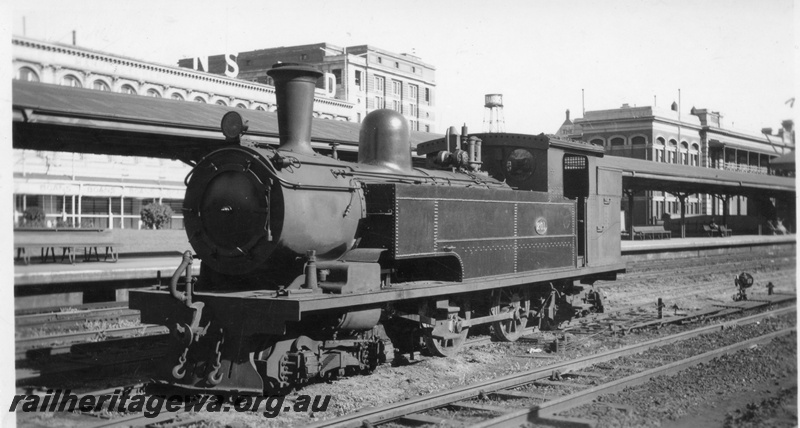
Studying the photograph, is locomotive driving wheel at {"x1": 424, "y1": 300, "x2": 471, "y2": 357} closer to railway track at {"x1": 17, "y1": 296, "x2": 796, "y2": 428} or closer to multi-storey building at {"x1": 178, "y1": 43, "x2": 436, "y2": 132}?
railway track at {"x1": 17, "y1": 296, "x2": 796, "y2": 428}

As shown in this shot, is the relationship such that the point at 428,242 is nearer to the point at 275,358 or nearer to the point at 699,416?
the point at 275,358

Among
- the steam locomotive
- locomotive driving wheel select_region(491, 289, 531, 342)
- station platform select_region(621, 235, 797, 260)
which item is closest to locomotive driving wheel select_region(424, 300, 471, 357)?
the steam locomotive

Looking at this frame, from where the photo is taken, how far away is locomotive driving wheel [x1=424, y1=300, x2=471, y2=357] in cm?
874

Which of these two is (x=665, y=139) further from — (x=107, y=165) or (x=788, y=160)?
(x=788, y=160)

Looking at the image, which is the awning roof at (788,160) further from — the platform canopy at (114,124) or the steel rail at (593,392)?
the platform canopy at (114,124)

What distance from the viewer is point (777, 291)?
59.6ft

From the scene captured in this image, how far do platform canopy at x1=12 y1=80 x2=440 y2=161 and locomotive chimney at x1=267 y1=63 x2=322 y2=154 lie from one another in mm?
2551

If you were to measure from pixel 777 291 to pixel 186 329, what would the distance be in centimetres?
1659

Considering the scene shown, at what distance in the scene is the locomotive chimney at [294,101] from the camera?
749 centimetres

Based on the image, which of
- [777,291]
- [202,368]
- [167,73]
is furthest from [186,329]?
[167,73]

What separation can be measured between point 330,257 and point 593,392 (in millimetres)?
3199

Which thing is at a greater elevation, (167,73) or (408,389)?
(167,73)

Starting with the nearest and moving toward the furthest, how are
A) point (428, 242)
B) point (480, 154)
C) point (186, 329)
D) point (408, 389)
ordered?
point (186, 329) < point (408, 389) < point (428, 242) < point (480, 154)

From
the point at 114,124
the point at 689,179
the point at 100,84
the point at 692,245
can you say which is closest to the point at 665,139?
the point at 692,245
